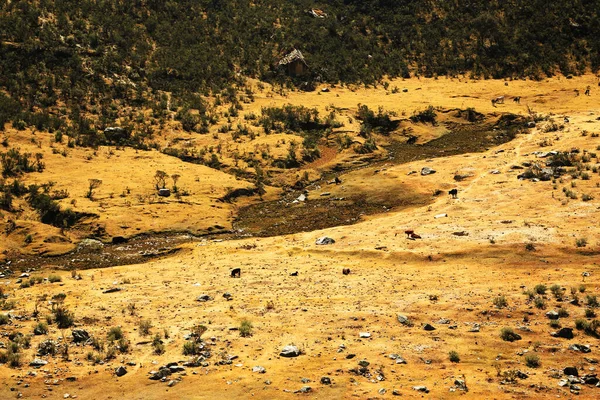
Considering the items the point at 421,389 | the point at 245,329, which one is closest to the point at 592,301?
the point at 421,389

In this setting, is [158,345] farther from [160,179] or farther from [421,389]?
[160,179]

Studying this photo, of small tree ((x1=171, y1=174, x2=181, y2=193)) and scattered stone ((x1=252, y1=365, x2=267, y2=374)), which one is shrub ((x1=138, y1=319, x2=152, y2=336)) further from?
small tree ((x1=171, y1=174, x2=181, y2=193))

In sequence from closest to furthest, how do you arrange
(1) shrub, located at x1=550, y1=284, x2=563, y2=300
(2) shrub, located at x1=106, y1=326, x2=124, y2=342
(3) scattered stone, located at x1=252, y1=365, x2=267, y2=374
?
(3) scattered stone, located at x1=252, y1=365, x2=267, y2=374 → (2) shrub, located at x1=106, y1=326, x2=124, y2=342 → (1) shrub, located at x1=550, y1=284, x2=563, y2=300

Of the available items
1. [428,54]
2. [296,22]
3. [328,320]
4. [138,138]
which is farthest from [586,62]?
[328,320]

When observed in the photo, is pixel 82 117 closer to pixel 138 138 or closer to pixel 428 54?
pixel 138 138

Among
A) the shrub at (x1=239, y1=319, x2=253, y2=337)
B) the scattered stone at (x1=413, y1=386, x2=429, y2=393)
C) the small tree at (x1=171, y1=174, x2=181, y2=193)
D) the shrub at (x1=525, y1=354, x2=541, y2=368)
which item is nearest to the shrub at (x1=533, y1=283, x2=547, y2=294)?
the shrub at (x1=525, y1=354, x2=541, y2=368)

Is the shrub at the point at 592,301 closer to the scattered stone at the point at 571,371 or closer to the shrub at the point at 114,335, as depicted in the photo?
the scattered stone at the point at 571,371
